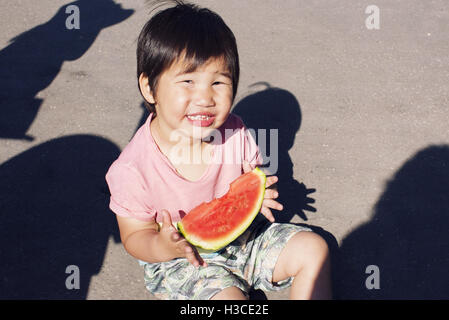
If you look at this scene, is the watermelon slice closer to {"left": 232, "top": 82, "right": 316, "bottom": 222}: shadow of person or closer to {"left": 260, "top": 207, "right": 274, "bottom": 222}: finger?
{"left": 260, "top": 207, "right": 274, "bottom": 222}: finger

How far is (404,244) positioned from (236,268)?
38.3 inches

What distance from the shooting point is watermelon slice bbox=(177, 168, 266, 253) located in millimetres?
2018

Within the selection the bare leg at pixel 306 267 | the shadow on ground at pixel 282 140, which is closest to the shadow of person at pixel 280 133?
the shadow on ground at pixel 282 140

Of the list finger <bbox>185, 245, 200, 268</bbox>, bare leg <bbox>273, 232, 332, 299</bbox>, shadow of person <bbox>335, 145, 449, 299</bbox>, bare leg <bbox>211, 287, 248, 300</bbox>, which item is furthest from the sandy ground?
finger <bbox>185, 245, 200, 268</bbox>

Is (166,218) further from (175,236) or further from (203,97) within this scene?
(203,97)

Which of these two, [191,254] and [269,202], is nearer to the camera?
[191,254]

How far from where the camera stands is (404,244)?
2.58 m

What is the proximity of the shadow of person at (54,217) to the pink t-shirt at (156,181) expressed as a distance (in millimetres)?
546

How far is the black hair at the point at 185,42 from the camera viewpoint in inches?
75.1

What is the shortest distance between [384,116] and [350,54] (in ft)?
2.48

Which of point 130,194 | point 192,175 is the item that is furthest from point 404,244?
point 130,194

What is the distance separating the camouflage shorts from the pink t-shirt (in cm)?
24

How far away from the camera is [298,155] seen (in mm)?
3076

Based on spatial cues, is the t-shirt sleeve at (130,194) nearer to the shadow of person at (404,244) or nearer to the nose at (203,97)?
the nose at (203,97)
